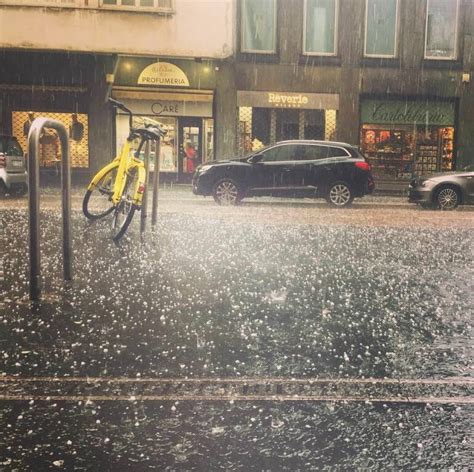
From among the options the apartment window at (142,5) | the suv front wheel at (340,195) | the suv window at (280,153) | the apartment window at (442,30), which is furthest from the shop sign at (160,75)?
the apartment window at (442,30)

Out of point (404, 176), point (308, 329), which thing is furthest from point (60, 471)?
point (404, 176)

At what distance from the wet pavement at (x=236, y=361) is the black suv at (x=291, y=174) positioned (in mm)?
9136

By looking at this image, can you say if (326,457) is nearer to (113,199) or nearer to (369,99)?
(113,199)

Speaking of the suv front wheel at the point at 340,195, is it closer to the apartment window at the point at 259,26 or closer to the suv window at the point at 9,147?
the suv window at the point at 9,147

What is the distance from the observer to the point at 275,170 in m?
18.2

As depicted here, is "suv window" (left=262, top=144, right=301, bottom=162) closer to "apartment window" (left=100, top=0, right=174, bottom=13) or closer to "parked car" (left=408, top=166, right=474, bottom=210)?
"parked car" (left=408, top=166, right=474, bottom=210)

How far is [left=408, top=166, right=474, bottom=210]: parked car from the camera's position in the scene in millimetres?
18688

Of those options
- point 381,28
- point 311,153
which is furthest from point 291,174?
point 381,28

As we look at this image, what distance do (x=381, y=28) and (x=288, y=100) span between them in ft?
14.7

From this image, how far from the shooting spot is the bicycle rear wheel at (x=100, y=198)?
33.9ft

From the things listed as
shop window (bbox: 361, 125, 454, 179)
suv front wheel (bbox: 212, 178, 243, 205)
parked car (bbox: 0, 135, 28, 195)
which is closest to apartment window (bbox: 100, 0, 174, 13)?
shop window (bbox: 361, 125, 454, 179)

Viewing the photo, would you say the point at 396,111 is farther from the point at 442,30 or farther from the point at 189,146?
the point at 189,146

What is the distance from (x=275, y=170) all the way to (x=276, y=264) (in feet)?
34.2

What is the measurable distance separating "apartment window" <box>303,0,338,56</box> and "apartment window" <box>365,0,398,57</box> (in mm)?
1239
